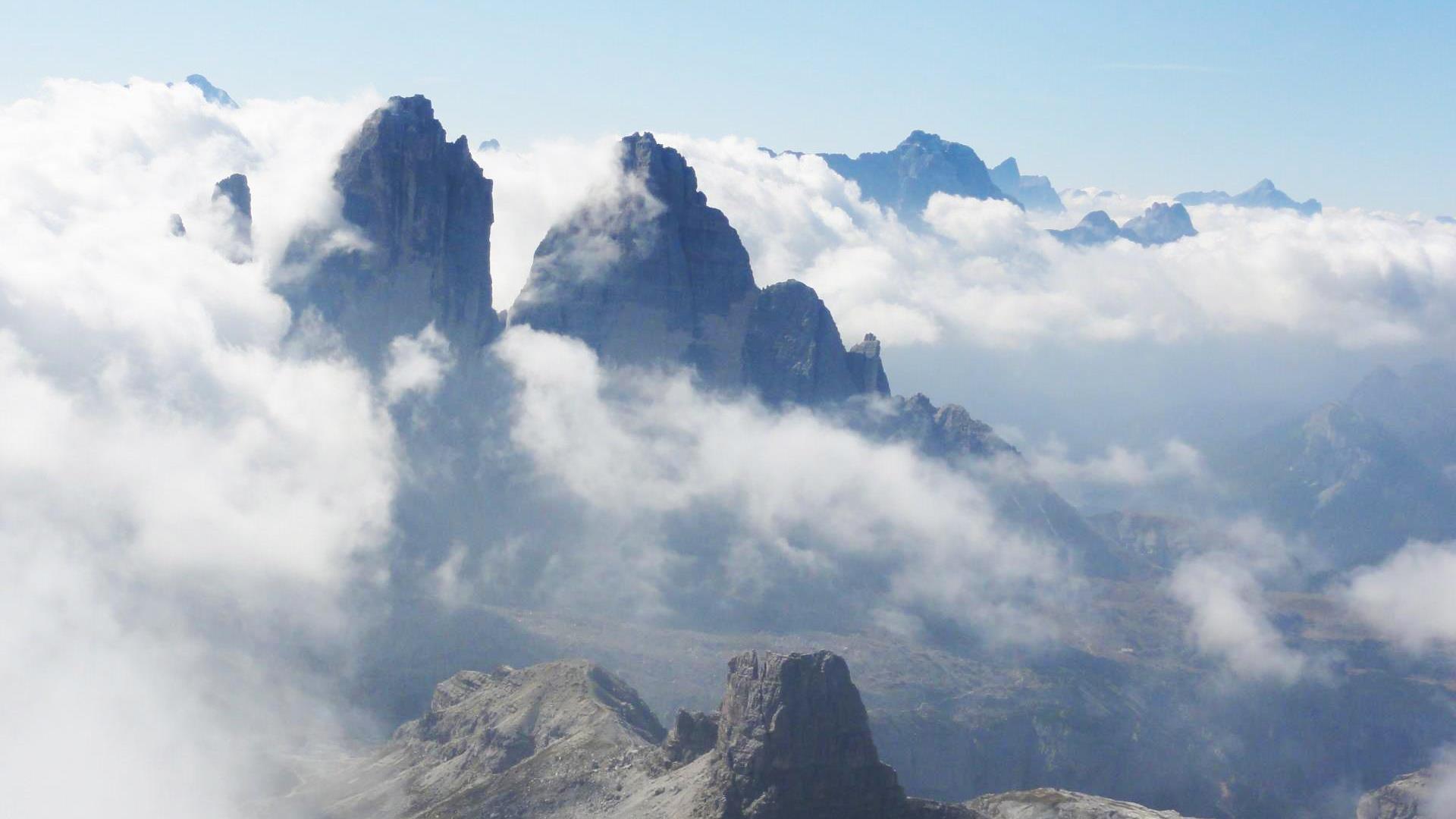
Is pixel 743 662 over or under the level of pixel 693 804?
over

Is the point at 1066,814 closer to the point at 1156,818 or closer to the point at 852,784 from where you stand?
the point at 1156,818

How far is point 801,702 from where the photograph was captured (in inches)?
7239

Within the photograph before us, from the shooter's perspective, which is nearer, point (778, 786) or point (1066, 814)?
point (778, 786)

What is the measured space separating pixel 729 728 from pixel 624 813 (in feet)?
73.5

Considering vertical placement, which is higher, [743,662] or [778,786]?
[743,662]

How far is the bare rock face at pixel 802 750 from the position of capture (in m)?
181

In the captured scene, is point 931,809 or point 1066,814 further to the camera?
point 1066,814

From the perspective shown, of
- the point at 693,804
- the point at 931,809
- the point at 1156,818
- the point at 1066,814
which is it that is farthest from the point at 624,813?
the point at 1156,818

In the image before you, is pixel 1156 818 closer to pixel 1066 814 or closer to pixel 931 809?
pixel 1066 814

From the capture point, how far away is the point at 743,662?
630ft

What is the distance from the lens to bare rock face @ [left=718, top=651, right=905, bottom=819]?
180875 mm

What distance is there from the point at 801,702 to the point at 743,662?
1162cm

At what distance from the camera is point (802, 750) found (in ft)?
598

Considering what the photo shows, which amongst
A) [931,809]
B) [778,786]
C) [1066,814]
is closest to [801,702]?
[778,786]
